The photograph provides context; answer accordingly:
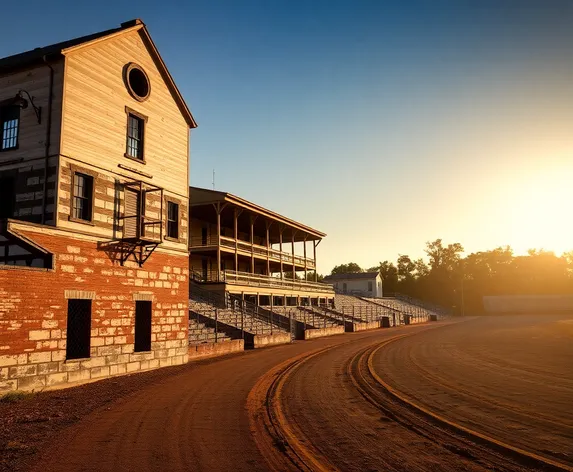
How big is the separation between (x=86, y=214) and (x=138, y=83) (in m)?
6.49

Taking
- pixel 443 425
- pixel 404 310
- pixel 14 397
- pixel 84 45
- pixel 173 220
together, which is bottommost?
pixel 443 425

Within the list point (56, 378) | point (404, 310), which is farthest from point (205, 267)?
point (404, 310)

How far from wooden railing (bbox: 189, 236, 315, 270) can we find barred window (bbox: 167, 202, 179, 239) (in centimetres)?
1693

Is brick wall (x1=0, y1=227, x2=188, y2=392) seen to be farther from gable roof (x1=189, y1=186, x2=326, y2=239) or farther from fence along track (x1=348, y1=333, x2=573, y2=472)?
gable roof (x1=189, y1=186, x2=326, y2=239)

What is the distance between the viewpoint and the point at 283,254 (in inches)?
1969

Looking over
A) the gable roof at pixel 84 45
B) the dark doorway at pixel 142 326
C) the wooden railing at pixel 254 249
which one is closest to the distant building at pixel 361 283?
the wooden railing at pixel 254 249

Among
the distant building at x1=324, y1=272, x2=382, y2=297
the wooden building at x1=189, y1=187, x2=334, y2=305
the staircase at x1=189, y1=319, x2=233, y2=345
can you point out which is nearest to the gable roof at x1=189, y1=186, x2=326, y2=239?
the wooden building at x1=189, y1=187, x2=334, y2=305

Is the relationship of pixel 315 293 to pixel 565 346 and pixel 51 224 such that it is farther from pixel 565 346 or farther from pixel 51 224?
pixel 51 224

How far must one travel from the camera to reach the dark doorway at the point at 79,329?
15328 mm

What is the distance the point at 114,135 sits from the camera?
58.1 feet

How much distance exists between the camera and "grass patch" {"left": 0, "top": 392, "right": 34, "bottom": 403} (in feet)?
40.4

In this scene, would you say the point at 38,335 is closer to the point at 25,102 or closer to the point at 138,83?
the point at 25,102

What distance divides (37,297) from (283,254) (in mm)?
36779

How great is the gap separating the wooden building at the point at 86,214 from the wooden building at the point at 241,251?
15889 mm
